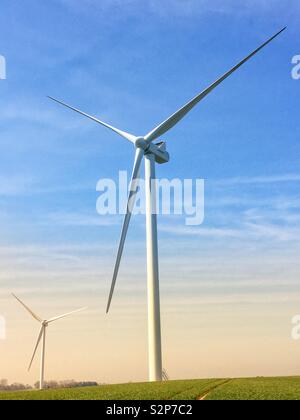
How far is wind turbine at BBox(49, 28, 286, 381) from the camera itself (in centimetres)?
5012

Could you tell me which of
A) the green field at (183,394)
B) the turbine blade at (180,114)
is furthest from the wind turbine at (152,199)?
the green field at (183,394)

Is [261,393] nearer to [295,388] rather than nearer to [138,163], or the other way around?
[295,388]

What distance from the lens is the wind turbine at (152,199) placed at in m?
50.1

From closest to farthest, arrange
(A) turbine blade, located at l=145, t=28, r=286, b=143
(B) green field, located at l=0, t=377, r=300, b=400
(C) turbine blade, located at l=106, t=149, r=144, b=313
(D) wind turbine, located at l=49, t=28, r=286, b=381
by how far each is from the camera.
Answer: (B) green field, located at l=0, t=377, r=300, b=400
(C) turbine blade, located at l=106, t=149, r=144, b=313
(D) wind turbine, located at l=49, t=28, r=286, b=381
(A) turbine blade, located at l=145, t=28, r=286, b=143

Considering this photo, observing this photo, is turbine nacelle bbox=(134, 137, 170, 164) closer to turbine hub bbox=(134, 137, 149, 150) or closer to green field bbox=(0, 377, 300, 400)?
turbine hub bbox=(134, 137, 149, 150)

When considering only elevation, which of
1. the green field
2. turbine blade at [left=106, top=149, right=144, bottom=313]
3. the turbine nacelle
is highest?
the turbine nacelle

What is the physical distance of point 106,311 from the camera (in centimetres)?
4797

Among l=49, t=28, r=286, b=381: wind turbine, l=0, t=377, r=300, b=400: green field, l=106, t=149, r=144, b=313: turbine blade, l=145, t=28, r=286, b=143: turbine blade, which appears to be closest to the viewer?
l=0, t=377, r=300, b=400: green field

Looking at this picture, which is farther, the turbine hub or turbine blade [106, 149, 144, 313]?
the turbine hub

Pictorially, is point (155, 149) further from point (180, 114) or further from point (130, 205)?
point (130, 205)

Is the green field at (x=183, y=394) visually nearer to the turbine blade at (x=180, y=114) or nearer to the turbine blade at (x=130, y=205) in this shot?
the turbine blade at (x=130, y=205)

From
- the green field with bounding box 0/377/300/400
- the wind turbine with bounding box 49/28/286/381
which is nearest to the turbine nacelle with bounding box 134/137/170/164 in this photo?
the wind turbine with bounding box 49/28/286/381

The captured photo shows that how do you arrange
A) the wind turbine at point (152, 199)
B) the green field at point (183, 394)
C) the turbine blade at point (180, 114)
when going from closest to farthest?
the green field at point (183, 394) → the wind turbine at point (152, 199) → the turbine blade at point (180, 114)
